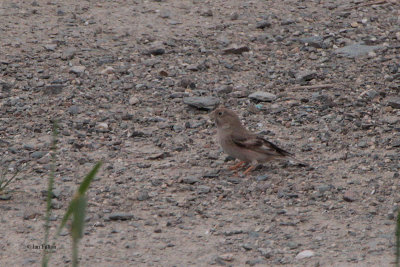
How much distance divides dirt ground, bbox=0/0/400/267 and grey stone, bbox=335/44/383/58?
58mm

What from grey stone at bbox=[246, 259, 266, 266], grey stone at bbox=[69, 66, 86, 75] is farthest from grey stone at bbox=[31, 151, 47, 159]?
grey stone at bbox=[246, 259, 266, 266]

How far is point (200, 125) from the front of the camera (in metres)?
8.55

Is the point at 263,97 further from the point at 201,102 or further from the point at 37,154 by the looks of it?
the point at 37,154

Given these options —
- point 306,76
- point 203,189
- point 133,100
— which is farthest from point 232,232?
point 306,76

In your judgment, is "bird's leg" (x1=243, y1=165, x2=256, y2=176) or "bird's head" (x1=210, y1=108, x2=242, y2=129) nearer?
"bird's leg" (x1=243, y1=165, x2=256, y2=176)

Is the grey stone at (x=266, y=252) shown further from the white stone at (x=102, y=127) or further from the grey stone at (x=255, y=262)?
the white stone at (x=102, y=127)

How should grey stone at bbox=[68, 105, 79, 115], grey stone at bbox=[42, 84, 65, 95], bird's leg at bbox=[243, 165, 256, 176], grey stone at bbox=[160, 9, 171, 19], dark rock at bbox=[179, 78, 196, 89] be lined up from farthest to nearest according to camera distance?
grey stone at bbox=[160, 9, 171, 19] → dark rock at bbox=[179, 78, 196, 89] → grey stone at bbox=[42, 84, 65, 95] → grey stone at bbox=[68, 105, 79, 115] → bird's leg at bbox=[243, 165, 256, 176]

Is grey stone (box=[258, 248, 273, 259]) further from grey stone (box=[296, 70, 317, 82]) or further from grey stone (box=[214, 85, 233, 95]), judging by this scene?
grey stone (box=[296, 70, 317, 82])

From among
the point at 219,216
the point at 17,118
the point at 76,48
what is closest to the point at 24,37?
the point at 76,48

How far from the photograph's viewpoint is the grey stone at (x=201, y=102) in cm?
888

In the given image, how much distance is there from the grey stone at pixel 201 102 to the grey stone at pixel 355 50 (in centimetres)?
203

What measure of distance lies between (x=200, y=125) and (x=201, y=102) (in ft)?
1.38

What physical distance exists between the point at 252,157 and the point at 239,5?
4.35m

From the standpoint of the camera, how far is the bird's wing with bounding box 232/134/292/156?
743 cm
